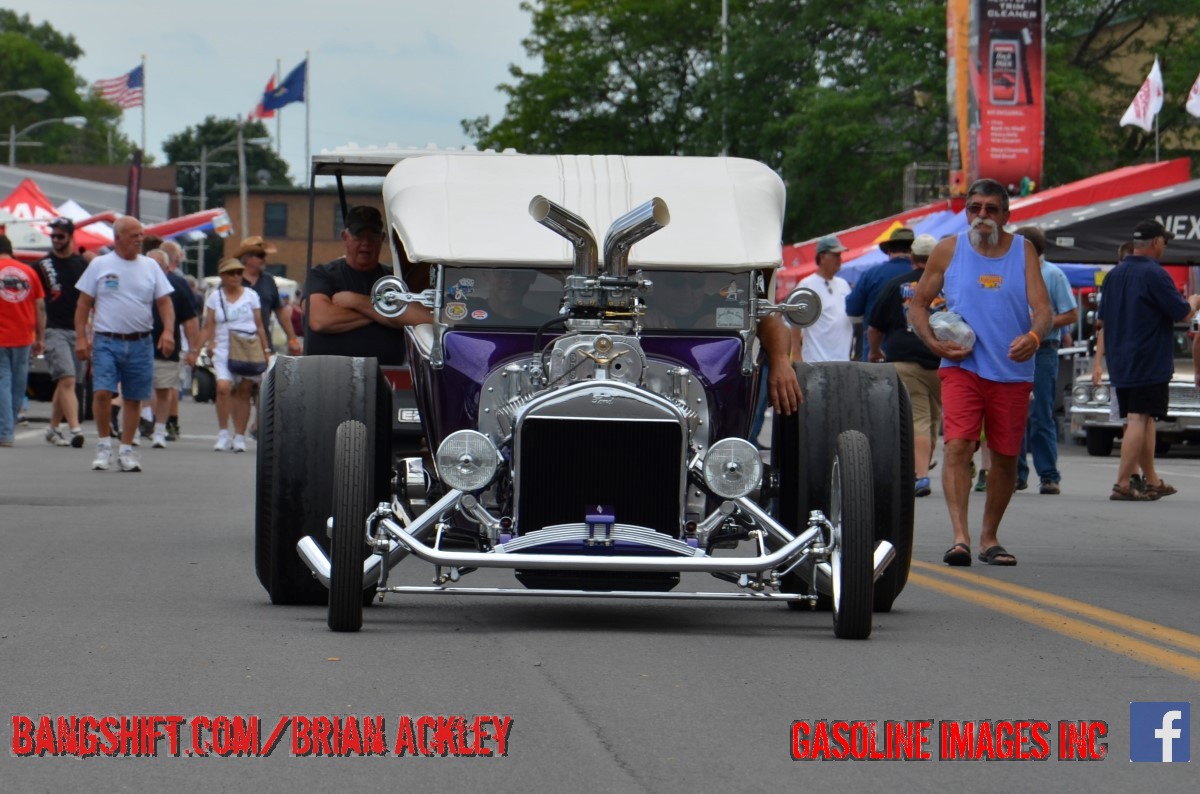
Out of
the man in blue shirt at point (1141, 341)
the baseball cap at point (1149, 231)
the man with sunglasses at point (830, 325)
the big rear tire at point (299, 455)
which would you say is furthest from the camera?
the man with sunglasses at point (830, 325)

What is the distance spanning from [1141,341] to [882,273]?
2.07 m

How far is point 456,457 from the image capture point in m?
7.86

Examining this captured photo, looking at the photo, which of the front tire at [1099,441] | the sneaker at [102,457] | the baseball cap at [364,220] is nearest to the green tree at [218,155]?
the front tire at [1099,441]

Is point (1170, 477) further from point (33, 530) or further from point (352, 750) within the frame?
point (352, 750)

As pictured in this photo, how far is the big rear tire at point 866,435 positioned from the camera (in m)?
8.67

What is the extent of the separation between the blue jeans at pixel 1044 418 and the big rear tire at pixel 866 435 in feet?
24.6

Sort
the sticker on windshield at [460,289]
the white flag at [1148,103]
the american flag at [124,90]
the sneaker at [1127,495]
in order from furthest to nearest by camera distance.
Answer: the american flag at [124,90] < the white flag at [1148,103] < the sneaker at [1127,495] < the sticker on windshield at [460,289]

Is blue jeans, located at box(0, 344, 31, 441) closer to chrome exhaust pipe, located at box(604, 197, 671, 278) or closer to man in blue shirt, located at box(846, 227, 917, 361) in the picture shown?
man in blue shirt, located at box(846, 227, 917, 361)

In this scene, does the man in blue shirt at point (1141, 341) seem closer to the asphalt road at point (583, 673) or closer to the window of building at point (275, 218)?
the asphalt road at point (583, 673)

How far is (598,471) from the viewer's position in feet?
26.1

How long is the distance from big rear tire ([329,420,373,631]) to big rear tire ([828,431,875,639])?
1.72 meters

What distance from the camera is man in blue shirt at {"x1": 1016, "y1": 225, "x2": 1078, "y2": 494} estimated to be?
15656mm

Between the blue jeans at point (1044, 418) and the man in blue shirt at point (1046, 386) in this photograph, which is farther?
the blue jeans at point (1044, 418)

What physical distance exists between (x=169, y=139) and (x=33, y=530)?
521 ft
